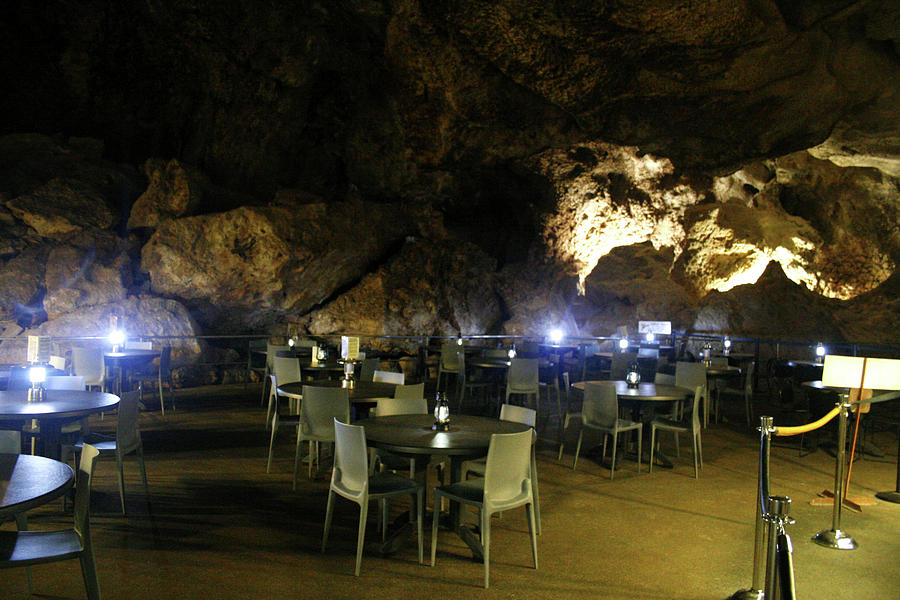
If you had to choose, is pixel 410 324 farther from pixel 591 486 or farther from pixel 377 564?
pixel 377 564

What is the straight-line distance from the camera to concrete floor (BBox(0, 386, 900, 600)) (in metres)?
3.38

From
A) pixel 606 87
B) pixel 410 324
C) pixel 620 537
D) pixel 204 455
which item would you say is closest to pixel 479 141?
pixel 606 87

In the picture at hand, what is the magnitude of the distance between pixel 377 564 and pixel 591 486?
2412mm

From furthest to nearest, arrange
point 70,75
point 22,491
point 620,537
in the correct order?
point 70,75, point 620,537, point 22,491

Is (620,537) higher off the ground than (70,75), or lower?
lower

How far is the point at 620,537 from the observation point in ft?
13.8

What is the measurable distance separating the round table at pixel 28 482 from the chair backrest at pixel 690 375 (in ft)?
18.7

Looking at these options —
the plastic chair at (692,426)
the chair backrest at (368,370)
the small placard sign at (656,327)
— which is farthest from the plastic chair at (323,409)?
the small placard sign at (656,327)

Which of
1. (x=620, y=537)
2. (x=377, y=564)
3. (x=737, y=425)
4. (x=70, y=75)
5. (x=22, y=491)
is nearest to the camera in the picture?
(x=22, y=491)

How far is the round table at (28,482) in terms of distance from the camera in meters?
2.39

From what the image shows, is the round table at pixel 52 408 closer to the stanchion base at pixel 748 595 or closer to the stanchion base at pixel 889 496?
the stanchion base at pixel 748 595

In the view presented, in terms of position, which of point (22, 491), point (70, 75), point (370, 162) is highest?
point (70, 75)

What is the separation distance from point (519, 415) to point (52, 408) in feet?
10.2

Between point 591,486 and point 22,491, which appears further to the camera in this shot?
point 591,486
